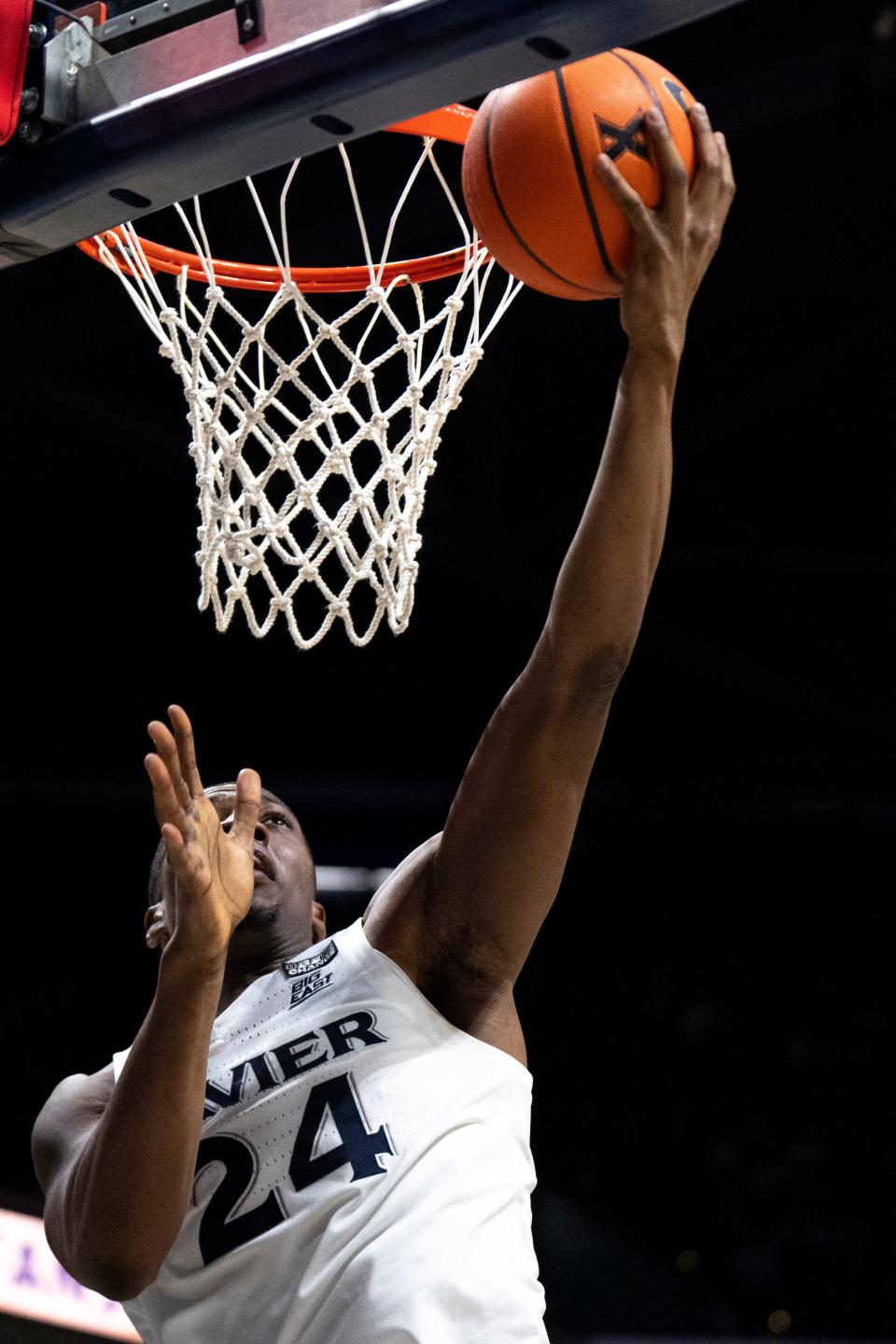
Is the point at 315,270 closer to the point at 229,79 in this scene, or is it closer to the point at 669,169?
the point at 229,79

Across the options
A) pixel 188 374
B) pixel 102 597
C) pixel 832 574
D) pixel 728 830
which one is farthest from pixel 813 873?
pixel 188 374

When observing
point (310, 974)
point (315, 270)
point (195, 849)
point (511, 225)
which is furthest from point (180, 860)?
point (315, 270)

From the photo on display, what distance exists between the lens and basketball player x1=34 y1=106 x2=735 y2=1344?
1.79 meters

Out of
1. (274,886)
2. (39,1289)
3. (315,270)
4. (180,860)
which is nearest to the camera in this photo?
(180,860)

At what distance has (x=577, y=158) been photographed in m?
1.86

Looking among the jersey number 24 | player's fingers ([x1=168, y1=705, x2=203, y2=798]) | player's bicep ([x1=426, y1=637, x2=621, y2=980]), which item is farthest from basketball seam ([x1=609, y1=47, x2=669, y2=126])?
the jersey number 24

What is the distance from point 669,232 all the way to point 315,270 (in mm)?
1013

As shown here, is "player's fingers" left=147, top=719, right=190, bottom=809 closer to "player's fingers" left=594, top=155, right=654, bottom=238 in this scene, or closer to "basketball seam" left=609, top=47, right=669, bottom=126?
"player's fingers" left=594, top=155, right=654, bottom=238

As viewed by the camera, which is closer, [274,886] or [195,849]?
[195,849]

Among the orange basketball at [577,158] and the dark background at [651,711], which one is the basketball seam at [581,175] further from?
the dark background at [651,711]

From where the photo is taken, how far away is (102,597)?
27.1ft

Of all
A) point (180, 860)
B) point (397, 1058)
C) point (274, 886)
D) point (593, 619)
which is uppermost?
point (593, 619)

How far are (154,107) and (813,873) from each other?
8.20 metres

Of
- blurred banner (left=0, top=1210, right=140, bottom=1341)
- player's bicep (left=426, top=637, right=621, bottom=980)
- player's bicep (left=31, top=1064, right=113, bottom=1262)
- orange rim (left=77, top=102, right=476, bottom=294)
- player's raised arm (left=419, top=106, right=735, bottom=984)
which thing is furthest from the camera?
blurred banner (left=0, top=1210, right=140, bottom=1341)
